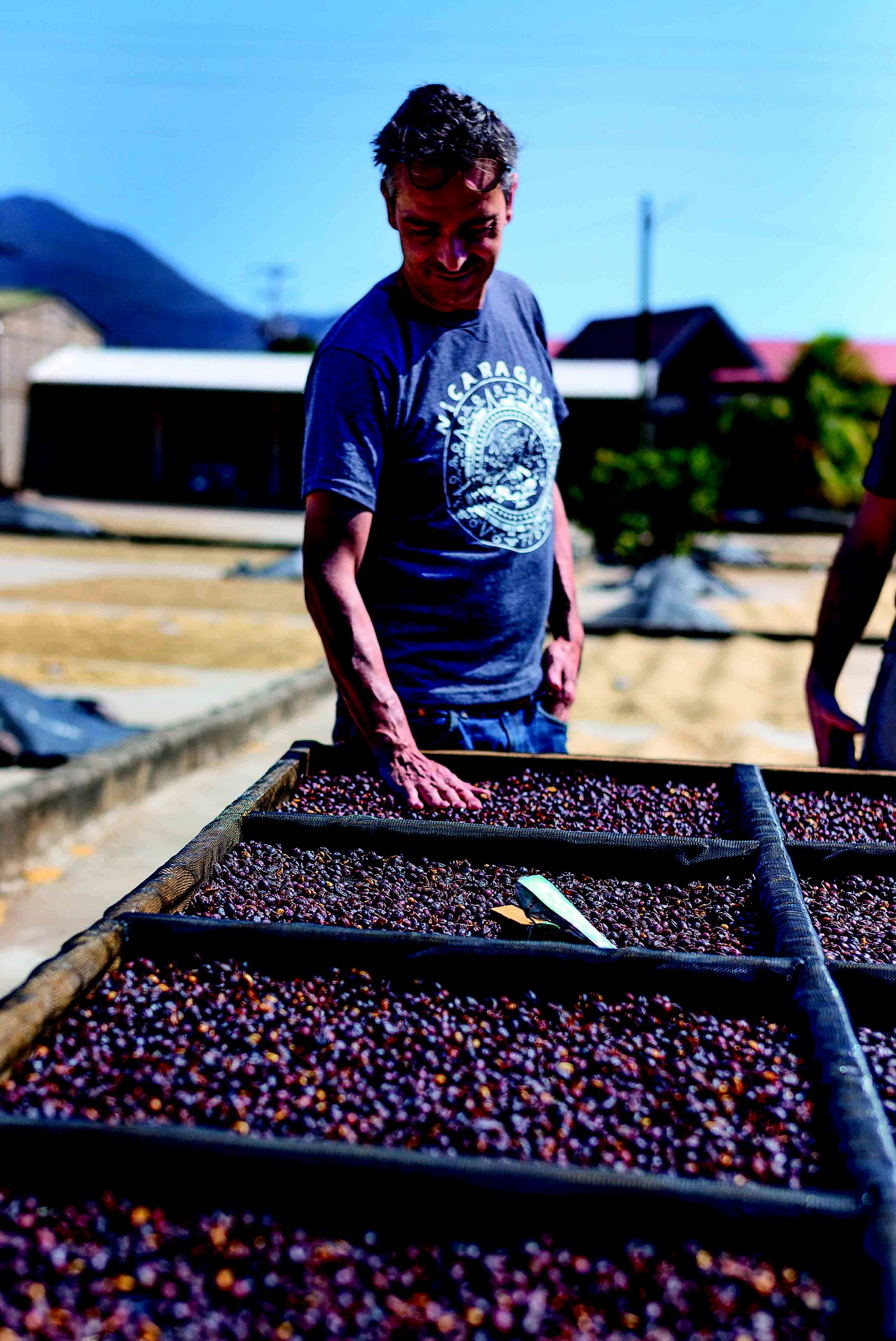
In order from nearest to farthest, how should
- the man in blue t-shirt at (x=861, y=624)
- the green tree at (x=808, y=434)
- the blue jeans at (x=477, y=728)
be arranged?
the blue jeans at (x=477, y=728) < the man in blue t-shirt at (x=861, y=624) < the green tree at (x=808, y=434)

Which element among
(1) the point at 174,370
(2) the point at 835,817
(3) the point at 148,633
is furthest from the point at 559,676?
(1) the point at 174,370

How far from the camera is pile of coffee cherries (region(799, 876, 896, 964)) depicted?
162cm

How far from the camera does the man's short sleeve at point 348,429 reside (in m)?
2.03

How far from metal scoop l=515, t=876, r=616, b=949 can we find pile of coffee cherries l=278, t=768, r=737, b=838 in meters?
→ 0.32

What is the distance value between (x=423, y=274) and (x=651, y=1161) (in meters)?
1.52

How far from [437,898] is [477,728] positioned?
652 mm

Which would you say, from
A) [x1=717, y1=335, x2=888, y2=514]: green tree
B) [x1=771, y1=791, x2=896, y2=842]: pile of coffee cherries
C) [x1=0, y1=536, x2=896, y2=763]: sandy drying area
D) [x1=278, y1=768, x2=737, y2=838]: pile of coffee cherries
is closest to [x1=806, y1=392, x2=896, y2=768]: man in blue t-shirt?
[x1=771, y1=791, x2=896, y2=842]: pile of coffee cherries

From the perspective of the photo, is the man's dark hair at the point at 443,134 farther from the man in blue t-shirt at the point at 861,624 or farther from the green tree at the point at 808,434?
the green tree at the point at 808,434

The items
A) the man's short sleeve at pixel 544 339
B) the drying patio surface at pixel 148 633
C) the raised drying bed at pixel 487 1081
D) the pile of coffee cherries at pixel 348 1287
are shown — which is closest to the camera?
the pile of coffee cherries at pixel 348 1287

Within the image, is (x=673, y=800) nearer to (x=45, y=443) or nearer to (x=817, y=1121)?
(x=817, y=1121)

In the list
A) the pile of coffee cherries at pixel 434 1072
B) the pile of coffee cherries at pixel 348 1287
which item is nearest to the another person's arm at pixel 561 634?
the pile of coffee cherries at pixel 434 1072

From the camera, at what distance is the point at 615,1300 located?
1.01 metres

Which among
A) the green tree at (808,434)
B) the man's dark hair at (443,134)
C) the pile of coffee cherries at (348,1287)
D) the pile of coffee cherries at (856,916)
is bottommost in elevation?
the pile of coffee cherries at (348,1287)

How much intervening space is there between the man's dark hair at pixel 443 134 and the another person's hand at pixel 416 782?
3.13 feet
